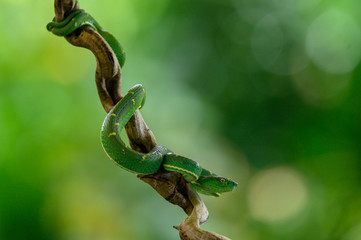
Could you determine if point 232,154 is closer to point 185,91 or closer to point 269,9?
point 185,91

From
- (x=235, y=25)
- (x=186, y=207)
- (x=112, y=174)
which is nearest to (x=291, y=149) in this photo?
(x=235, y=25)

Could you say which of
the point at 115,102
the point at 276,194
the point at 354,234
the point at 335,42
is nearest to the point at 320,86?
the point at 335,42

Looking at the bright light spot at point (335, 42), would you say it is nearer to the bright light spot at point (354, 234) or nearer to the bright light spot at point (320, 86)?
the bright light spot at point (320, 86)

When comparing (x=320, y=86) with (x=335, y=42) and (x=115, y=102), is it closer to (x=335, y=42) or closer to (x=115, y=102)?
(x=335, y=42)

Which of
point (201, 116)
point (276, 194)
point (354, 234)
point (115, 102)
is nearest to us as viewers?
point (115, 102)

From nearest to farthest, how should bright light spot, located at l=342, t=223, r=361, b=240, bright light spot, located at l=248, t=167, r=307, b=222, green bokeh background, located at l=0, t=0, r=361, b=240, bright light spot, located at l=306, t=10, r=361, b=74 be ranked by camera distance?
1. bright light spot, located at l=342, t=223, r=361, b=240
2. green bokeh background, located at l=0, t=0, r=361, b=240
3. bright light spot, located at l=248, t=167, r=307, b=222
4. bright light spot, located at l=306, t=10, r=361, b=74

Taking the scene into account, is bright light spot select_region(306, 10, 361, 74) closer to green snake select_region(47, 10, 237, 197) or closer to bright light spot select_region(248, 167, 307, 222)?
bright light spot select_region(248, 167, 307, 222)

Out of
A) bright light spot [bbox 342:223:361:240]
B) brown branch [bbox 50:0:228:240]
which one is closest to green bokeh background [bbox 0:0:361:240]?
bright light spot [bbox 342:223:361:240]
